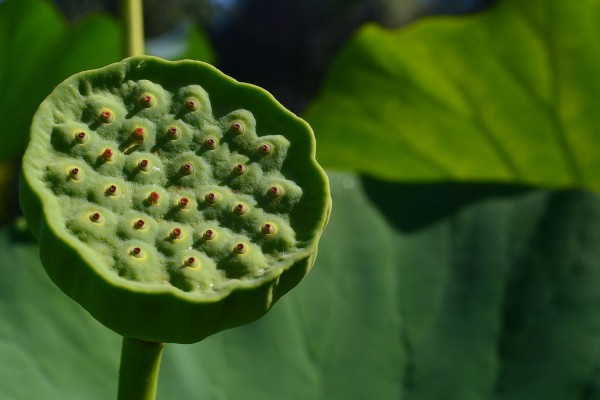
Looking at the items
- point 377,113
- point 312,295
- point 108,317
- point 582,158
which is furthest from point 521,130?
point 108,317

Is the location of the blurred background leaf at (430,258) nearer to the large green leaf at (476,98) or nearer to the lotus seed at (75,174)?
the large green leaf at (476,98)

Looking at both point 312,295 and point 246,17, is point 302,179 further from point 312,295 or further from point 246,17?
point 246,17

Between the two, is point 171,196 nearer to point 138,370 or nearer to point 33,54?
point 138,370

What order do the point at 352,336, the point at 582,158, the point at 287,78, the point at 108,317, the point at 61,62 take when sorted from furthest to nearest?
1. the point at 287,78
2. the point at 61,62
3. the point at 582,158
4. the point at 352,336
5. the point at 108,317

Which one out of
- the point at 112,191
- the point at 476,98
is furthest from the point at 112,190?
the point at 476,98

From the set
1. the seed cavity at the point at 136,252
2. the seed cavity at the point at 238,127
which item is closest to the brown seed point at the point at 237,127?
the seed cavity at the point at 238,127

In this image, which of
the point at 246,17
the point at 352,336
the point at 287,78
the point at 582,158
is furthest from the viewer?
the point at 246,17
